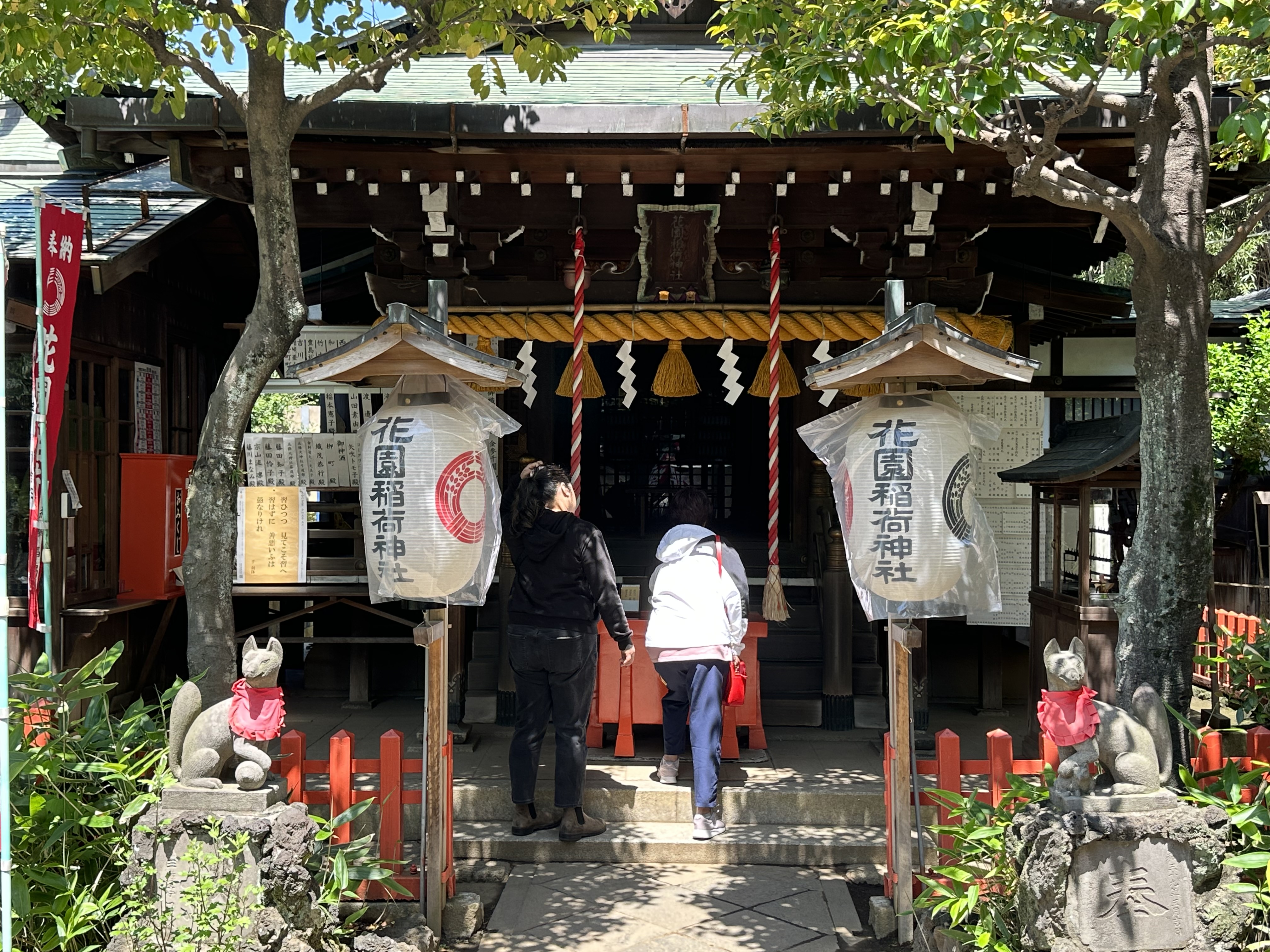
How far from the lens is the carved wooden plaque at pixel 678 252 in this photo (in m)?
7.68

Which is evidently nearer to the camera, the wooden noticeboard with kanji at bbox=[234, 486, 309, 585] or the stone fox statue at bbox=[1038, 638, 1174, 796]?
the stone fox statue at bbox=[1038, 638, 1174, 796]

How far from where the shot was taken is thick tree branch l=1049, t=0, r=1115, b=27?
4504 mm

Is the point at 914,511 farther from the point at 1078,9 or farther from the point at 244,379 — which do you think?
the point at 244,379

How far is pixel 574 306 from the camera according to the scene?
777cm

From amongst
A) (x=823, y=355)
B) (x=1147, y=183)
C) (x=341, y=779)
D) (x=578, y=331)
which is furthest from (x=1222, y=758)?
(x=578, y=331)

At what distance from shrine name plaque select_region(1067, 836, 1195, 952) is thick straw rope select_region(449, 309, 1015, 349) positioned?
4.86 m

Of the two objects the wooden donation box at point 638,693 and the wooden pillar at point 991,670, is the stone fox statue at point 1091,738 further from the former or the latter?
the wooden pillar at point 991,670

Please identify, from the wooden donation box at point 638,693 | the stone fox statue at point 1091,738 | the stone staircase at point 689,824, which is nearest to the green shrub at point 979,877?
the stone fox statue at point 1091,738

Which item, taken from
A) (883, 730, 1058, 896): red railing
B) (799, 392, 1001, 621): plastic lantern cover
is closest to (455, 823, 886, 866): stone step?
(883, 730, 1058, 896): red railing

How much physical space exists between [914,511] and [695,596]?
1.62 metres

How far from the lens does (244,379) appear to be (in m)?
4.93

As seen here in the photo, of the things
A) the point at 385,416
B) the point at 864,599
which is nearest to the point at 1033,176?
the point at 864,599

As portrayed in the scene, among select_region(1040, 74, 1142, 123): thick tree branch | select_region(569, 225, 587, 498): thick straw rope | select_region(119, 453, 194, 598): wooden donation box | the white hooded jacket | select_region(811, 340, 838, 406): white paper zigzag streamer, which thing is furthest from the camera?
select_region(119, 453, 194, 598): wooden donation box

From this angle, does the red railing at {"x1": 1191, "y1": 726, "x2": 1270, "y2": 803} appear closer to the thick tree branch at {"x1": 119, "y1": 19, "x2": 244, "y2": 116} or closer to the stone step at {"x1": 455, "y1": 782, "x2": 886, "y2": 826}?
the stone step at {"x1": 455, "y1": 782, "x2": 886, "y2": 826}
